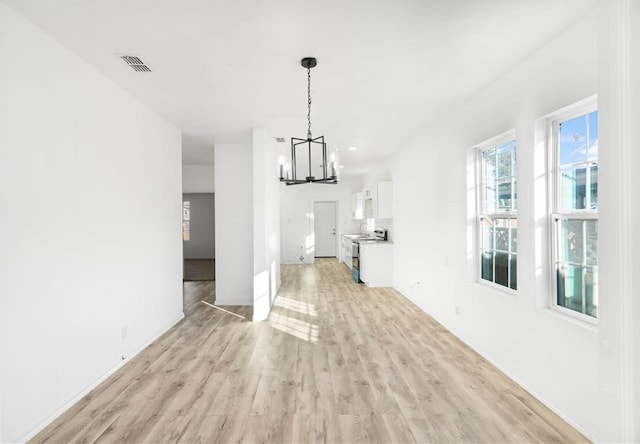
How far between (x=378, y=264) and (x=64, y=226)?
5.56 m

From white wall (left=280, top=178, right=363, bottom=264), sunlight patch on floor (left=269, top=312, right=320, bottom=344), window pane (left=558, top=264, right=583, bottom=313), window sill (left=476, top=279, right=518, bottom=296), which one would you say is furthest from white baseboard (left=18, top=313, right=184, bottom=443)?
white wall (left=280, top=178, right=363, bottom=264)

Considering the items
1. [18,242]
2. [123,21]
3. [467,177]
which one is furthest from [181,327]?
[467,177]

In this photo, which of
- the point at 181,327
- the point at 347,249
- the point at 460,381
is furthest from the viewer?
the point at 347,249

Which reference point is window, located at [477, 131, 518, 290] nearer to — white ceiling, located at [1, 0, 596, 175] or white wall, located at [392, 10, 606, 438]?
white wall, located at [392, 10, 606, 438]

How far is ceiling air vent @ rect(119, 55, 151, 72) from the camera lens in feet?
8.96

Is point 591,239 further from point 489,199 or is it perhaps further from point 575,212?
point 489,199

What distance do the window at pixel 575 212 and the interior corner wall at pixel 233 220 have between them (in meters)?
4.45

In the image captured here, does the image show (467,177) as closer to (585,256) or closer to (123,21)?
(585,256)

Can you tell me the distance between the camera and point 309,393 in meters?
2.75

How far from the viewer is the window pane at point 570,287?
8.02ft

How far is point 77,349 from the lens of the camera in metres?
2.71

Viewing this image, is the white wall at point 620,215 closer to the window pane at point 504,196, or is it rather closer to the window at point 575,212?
the window at point 575,212

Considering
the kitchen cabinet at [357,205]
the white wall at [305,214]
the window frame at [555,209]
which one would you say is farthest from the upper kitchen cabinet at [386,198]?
the window frame at [555,209]

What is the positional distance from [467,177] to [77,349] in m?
4.13
